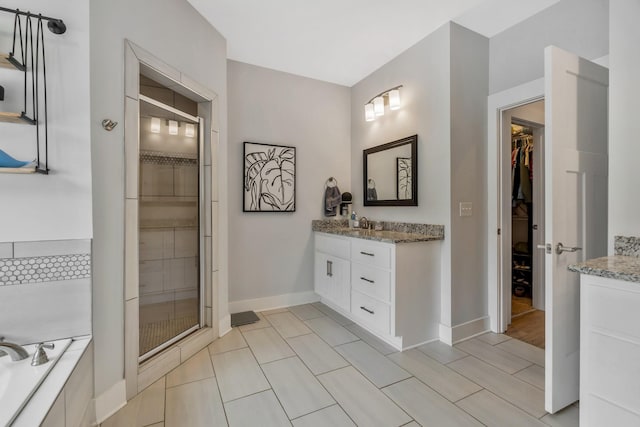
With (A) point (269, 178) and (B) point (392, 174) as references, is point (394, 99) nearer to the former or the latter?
(B) point (392, 174)

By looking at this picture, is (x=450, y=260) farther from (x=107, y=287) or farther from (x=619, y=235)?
(x=107, y=287)

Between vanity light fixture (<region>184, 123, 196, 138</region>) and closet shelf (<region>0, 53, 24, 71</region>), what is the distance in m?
1.03

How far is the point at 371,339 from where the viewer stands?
2457mm

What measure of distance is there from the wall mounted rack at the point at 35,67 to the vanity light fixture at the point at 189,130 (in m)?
0.95

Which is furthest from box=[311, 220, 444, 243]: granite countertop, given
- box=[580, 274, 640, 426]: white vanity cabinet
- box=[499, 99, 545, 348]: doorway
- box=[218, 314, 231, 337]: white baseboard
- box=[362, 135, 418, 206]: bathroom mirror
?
box=[218, 314, 231, 337]: white baseboard

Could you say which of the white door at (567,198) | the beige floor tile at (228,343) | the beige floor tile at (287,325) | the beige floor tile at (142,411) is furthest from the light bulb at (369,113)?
the beige floor tile at (142,411)

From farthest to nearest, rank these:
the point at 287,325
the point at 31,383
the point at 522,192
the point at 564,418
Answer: the point at 522,192, the point at 287,325, the point at 564,418, the point at 31,383

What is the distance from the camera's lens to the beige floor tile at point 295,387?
1.62 metres

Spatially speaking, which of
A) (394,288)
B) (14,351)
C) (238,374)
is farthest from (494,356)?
(14,351)

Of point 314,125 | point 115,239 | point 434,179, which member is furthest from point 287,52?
point 115,239

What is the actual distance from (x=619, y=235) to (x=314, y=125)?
276cm

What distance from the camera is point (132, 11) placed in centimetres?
167

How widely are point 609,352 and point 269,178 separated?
9.09 ft

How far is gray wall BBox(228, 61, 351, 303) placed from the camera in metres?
2.98
